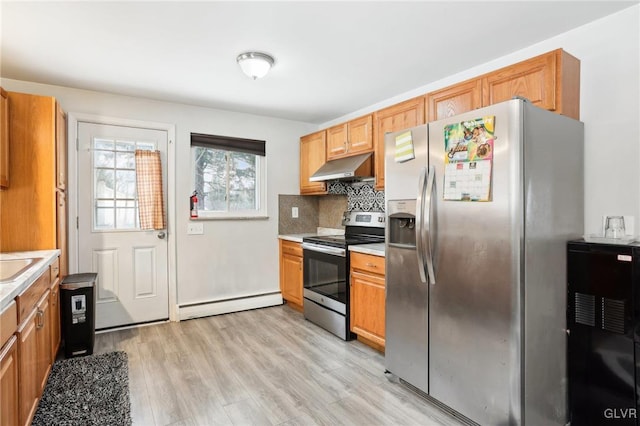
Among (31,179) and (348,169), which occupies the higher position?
(348,169)

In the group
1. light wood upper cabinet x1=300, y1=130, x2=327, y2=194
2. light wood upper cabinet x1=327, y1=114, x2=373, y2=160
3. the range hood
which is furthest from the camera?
light wood upper cabinet x1=300, y1=130, x2=327, y2=194

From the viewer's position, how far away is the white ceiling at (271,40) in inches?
78.3

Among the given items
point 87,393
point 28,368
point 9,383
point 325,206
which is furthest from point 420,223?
point 325,206

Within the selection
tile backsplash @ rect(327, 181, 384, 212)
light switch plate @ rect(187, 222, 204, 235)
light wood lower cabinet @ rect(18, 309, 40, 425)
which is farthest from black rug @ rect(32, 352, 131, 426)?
tile backsplash @ rect(327, 181, 384, 212)

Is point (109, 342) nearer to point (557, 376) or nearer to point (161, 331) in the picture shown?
point (161, 331)

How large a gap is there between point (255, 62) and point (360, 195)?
1990mm

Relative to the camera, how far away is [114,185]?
348 centimetres

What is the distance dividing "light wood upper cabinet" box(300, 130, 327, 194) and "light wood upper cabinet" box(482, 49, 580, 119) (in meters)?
2.17

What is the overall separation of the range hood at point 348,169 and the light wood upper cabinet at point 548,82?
52.3 inches

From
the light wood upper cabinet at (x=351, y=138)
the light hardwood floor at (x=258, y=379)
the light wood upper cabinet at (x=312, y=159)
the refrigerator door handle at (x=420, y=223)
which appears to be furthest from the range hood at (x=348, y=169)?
the light hardwood floor at (x=258, y=379)

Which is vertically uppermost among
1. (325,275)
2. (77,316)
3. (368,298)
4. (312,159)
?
(312,159)

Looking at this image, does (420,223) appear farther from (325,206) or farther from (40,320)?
(325,206)

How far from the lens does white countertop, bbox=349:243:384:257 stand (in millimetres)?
2787

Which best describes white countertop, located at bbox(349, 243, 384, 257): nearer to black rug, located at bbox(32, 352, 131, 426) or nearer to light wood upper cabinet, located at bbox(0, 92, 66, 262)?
black rug, located at bbox(32, 352, 131, 426)
